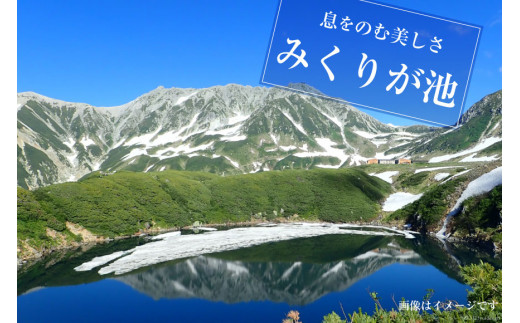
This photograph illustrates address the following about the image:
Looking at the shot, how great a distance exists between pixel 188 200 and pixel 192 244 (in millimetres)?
27792

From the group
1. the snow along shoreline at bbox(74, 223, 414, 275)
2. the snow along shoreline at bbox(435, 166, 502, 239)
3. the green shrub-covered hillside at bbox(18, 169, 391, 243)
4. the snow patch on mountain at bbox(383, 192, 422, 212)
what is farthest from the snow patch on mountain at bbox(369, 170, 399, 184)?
the snow along shoreline at bbox(435, 166, 502, 239)

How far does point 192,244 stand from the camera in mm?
47594

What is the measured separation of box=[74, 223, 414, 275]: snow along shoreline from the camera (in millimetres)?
36281

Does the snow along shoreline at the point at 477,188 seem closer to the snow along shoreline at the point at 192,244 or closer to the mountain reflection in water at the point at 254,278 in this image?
the snow along shoreline at the point at 192,244

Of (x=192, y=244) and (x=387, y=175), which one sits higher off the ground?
(x=387, y=175)

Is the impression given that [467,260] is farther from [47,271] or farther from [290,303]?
[47,271]

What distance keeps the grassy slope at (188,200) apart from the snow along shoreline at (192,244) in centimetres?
1081

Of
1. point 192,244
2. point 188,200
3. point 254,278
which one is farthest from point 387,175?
point 254,278

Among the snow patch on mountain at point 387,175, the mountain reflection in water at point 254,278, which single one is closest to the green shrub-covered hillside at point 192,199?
the mountain reflection in water at point 254,278

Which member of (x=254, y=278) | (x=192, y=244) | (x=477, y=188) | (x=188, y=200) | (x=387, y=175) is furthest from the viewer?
(x=387, y=175)

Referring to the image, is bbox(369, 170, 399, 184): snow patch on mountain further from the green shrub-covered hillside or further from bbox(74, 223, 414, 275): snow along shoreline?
bbox(74, 223, 414, 275): snow along shoreline

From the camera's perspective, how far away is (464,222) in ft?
165

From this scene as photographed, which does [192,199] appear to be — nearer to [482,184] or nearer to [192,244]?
[192,244]
